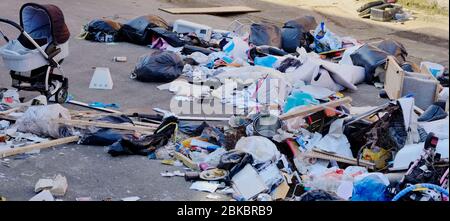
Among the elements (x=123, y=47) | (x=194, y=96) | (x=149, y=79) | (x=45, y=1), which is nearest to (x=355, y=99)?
(x=194, y=96)

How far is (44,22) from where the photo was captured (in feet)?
24.3

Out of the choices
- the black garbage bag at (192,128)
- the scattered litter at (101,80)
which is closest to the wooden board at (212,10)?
the scattered litter at (101,80)

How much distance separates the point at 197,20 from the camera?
1267 cm

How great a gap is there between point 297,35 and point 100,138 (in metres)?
4.80

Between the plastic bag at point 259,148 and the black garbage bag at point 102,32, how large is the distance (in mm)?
5296

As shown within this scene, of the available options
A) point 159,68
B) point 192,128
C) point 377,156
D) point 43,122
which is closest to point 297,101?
point 192,128

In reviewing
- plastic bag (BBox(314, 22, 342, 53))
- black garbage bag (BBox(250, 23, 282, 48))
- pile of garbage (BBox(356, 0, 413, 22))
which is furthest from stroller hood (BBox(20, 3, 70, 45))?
pile of garbage (BBox(356, 0, 413, 22))

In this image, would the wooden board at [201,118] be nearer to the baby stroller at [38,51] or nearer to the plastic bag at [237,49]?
the baby stroller at [38,51]

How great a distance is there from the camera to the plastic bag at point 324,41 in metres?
10.1

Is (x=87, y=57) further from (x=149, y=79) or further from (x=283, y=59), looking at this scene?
(x=283, y=59)

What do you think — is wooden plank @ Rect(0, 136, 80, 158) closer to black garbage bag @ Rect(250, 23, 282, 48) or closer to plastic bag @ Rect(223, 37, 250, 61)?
plastic bag @ Rect(223, 37, 250, 61)

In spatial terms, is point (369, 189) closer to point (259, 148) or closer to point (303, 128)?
point (259, 148)

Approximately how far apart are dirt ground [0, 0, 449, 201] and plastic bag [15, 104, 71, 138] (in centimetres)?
23
